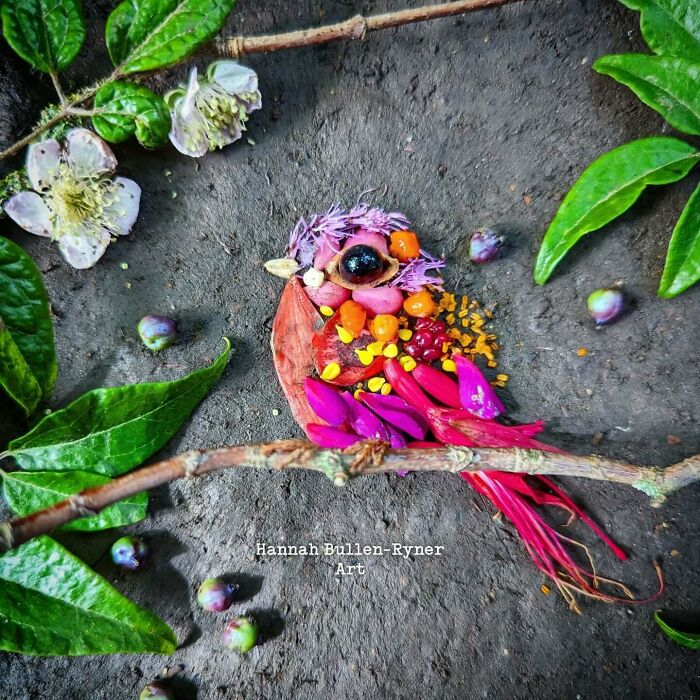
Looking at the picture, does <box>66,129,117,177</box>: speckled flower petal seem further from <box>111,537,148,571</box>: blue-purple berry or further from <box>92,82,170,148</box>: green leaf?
<box>111,537,148,571</box>: blue-purple berry

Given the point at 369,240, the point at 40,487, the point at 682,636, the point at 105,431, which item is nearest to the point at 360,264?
the point at 369,240

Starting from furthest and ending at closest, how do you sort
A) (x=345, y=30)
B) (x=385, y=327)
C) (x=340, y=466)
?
(x=385, y=327) < (x=345, y=30) < (x=340, y=466)

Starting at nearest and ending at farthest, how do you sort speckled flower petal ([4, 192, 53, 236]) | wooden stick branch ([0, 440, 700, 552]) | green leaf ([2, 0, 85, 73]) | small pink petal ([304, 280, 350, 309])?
wooden stick branch ([0, 440, 700, 552])
green leaf ([2, 0, 85, 73])
speckled flower petal ([4, 192, 53, 236])
small pink petal ([304, 280, 350, 309])

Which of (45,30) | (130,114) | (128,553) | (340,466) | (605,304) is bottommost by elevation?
(128,553)

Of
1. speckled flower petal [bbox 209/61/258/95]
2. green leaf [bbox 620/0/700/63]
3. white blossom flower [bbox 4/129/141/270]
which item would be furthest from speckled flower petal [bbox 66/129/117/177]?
green leaf [bbox 620/0/700/63]

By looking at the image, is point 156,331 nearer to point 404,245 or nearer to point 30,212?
point 30,212

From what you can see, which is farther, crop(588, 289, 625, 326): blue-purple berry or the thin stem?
crop(588, 289, 625, 326): blue-purple berry

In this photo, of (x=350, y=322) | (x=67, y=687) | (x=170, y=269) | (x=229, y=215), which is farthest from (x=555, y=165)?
(x=67, y=687)
